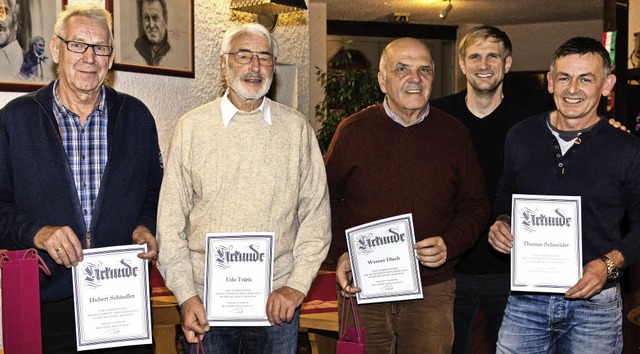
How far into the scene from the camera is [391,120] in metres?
2.89

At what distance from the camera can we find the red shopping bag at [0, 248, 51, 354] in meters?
2.25

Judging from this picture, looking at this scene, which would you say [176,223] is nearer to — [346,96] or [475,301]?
[475,301]

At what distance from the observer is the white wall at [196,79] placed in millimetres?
4281

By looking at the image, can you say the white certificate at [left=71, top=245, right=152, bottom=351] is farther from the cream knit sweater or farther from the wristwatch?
the wristwatch

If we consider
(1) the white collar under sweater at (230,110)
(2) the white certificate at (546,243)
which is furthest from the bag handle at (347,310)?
(1) the white collar under sweater at (230,110)

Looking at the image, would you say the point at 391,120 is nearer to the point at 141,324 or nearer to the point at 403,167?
the point at 403,167

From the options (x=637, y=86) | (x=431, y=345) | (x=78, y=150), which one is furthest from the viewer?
(x=637, y=86)

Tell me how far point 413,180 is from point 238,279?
0.78 metres

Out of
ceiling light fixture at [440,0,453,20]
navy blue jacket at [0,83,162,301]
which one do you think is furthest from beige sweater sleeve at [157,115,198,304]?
ceiling light fixture at [440,0,453,20]

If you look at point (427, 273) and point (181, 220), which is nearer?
point (181, 220)

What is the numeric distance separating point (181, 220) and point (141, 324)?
1.13 ft

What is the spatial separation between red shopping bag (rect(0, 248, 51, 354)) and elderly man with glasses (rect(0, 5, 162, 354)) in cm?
7

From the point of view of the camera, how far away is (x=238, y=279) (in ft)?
7.87

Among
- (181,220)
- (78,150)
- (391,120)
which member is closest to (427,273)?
(391,120)
